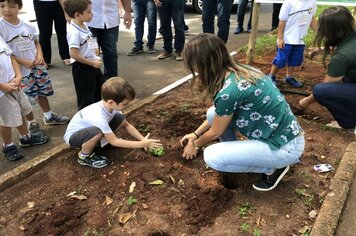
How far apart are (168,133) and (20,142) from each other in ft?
→ 5.24

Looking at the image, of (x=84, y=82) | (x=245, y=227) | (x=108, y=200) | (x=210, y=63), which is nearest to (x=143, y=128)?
(x=84, y=82)

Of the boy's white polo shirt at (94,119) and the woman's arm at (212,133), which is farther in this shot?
the boy's white polo shirt at (94,119)

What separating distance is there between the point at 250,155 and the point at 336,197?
770 millimetres

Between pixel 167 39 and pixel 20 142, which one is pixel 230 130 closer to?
pixel 20 142

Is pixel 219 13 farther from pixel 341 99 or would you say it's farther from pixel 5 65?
pixel 5 65

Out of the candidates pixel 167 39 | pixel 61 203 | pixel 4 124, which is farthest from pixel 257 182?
pixel 167 39

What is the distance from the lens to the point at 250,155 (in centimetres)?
279

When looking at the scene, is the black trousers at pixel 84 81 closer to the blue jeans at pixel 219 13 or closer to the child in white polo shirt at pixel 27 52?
the child in white polo shirt at pixel 27 52

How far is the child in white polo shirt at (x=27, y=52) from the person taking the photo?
3.65m

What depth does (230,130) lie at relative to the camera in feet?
10.7

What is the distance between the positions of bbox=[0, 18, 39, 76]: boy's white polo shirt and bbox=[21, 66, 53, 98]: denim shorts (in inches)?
3.5

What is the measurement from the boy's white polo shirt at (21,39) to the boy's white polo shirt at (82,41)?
1.38 feet

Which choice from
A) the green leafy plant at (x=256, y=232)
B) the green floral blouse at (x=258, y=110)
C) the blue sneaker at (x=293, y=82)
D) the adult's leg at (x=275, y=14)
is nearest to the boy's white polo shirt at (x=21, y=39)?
the green floral blouse at (x=258, y=110)

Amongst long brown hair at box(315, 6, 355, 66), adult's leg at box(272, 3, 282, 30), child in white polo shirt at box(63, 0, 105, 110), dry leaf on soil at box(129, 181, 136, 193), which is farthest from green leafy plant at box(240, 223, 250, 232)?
adult's leg at box(272, 3, 282, 30)
